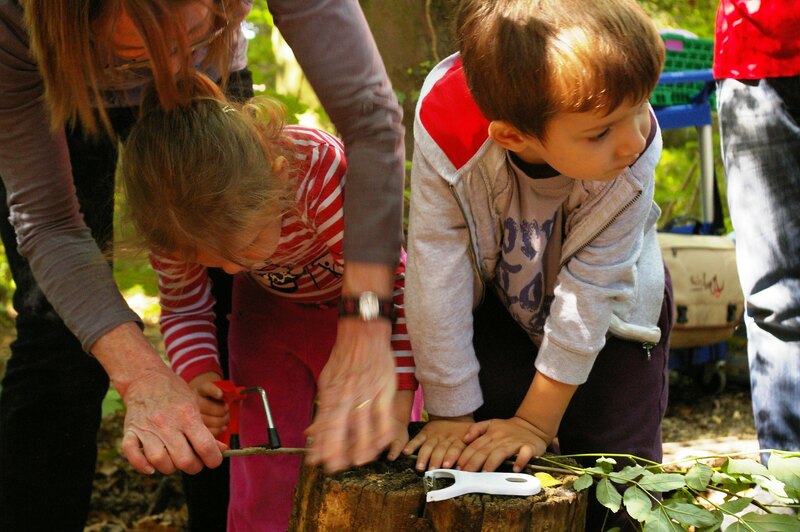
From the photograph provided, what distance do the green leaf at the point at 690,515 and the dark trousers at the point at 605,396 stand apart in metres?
0.39

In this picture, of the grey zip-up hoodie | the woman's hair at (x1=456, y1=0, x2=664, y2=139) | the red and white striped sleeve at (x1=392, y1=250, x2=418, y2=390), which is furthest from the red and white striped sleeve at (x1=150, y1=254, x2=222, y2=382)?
the woman's hair at (x1=456, y1=0, x2=664, y2=139)

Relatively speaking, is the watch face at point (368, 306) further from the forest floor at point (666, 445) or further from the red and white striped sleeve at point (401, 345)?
the forest floor at point (666, 445)

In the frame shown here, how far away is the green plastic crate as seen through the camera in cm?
468

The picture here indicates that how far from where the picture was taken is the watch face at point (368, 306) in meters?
1.86

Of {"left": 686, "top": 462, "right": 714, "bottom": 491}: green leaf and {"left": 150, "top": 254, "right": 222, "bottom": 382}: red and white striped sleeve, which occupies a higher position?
{"left": 150, "top": 254, "right": 222, "bottom": 382}: red and white striped sleeve

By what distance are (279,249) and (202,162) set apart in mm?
359

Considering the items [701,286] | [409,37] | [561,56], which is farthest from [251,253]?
[701,286]

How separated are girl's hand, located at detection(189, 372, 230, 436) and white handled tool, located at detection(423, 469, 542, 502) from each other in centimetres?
62

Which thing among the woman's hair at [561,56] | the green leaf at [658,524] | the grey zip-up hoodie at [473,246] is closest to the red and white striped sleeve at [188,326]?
the grey zip-up hoodie at [473,246]

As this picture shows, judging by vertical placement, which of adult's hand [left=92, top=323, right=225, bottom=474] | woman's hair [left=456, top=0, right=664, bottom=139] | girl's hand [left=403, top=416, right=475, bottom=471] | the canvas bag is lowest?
the canvas bag

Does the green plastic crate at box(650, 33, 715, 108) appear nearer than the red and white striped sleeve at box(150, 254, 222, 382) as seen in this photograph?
No

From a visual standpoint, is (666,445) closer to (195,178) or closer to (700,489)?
(700,489)

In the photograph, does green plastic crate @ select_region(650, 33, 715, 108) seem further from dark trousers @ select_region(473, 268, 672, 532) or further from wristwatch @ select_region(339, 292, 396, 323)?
wristwatch @ select_region(339, 292, 396, 323)

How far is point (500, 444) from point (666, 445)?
225 cm
